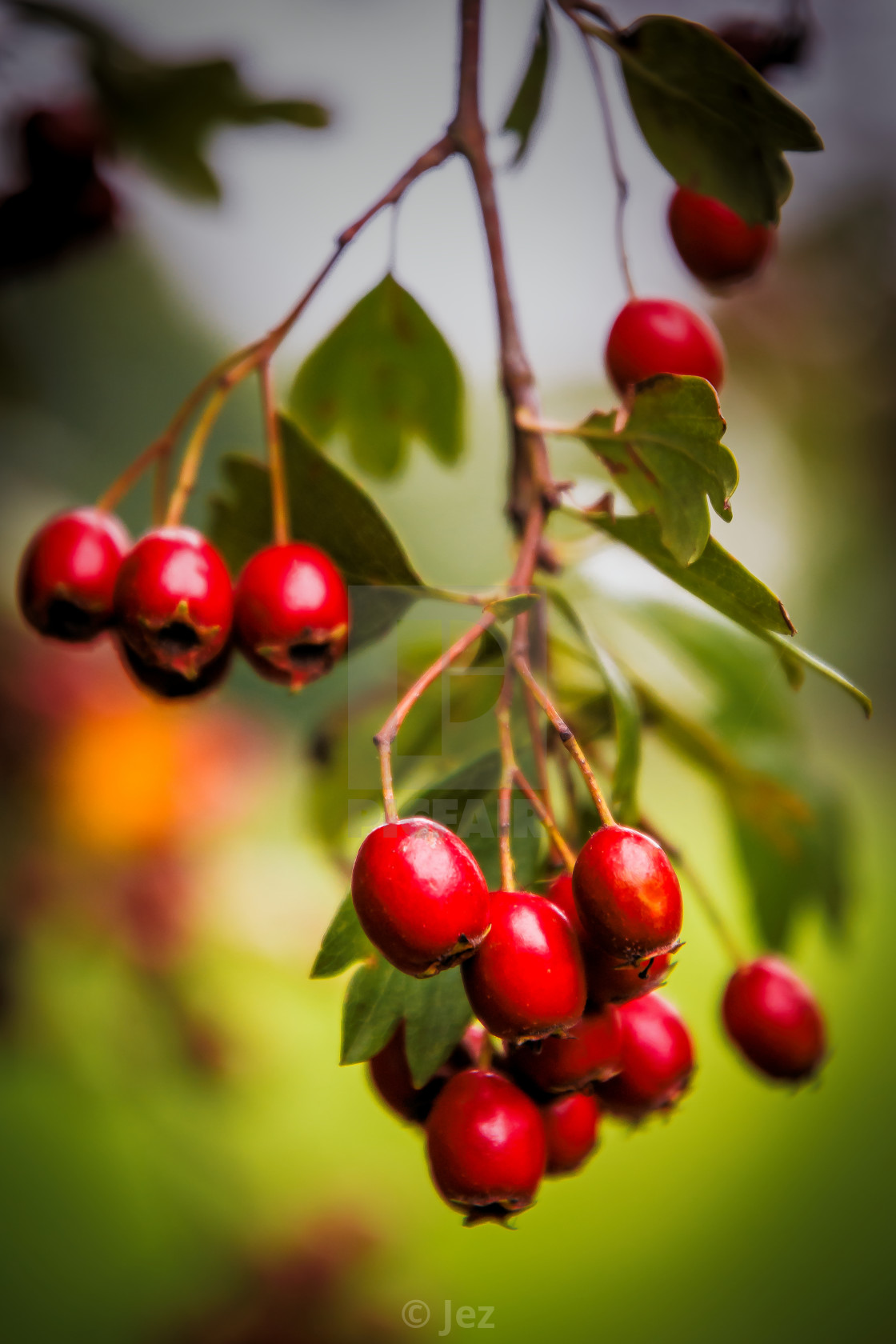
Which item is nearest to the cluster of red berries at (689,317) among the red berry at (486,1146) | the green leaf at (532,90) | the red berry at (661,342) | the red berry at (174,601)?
the red berry at (661,342)

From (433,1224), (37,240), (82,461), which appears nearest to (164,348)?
(82,461)

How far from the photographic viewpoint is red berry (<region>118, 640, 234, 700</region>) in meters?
0.45

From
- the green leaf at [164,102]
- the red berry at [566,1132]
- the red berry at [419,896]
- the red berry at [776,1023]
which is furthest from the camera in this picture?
the green leaf at [164,102]

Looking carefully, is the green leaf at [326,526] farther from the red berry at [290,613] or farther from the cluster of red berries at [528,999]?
the cluster of red berries at [528,999]

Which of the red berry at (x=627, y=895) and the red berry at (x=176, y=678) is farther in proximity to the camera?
the red berry at (x=176, y=678)

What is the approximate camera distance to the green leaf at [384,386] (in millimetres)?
615

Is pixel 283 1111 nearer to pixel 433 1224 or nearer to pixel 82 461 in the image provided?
pixel 433 1224

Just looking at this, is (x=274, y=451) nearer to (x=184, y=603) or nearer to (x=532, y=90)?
(x=184, y=603)

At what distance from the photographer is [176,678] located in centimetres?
45

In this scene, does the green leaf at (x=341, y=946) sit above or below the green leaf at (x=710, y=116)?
below

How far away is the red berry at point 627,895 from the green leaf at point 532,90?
0.47m

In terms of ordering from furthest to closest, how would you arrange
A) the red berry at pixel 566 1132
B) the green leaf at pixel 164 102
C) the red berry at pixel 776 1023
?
the green leaf at pixel 164 102 → the red berry at pixel 776 1023 → the red berry at pixel 566 1132

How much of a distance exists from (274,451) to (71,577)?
122mm

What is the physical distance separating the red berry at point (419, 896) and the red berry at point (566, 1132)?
0.13 meters
